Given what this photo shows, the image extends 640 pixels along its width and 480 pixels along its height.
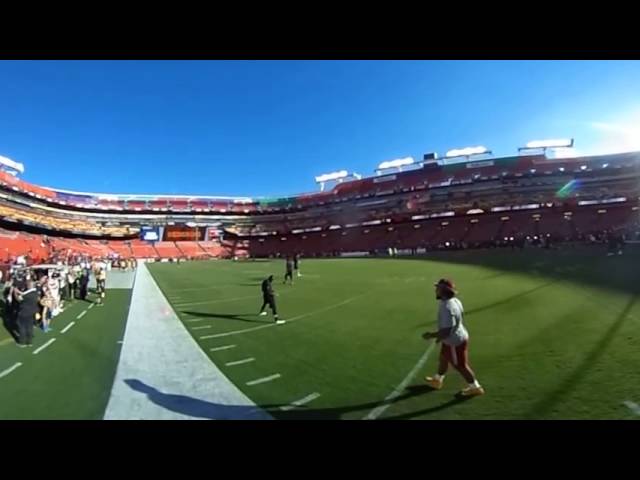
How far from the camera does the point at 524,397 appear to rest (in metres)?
4.64

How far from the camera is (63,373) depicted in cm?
638

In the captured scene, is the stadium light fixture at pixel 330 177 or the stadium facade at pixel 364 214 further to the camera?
the stadium light fixture at pixel 330 177

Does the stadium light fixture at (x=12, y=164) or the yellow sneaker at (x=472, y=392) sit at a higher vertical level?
the stadium light fixture at (x=12, y=164)

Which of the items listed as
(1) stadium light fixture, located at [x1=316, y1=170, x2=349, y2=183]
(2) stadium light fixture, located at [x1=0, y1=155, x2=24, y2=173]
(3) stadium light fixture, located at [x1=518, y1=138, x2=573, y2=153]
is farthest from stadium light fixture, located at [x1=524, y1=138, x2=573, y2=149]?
(2) stadium light fixture, located at [x1=0, y1=155, x2=24, y2=173]

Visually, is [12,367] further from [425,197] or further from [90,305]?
[425,197]

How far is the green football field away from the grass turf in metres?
1.99

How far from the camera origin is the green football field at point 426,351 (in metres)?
4.55

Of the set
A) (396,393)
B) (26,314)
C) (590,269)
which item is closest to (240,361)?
(396,393)

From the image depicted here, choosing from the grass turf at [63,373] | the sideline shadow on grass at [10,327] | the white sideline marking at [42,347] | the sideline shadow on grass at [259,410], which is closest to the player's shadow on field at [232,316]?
the grass turf at [63,373]

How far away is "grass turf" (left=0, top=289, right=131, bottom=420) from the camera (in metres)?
4.87

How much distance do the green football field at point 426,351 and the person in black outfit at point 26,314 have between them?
3873 millimetres

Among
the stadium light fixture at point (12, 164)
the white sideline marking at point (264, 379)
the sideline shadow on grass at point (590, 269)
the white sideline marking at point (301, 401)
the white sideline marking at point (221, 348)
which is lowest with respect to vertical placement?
the white sideline marking at point (301, 401)

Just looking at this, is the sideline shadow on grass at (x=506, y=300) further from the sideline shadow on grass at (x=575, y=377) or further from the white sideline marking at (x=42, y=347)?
the white sideline marking at (x=42, y=347)
